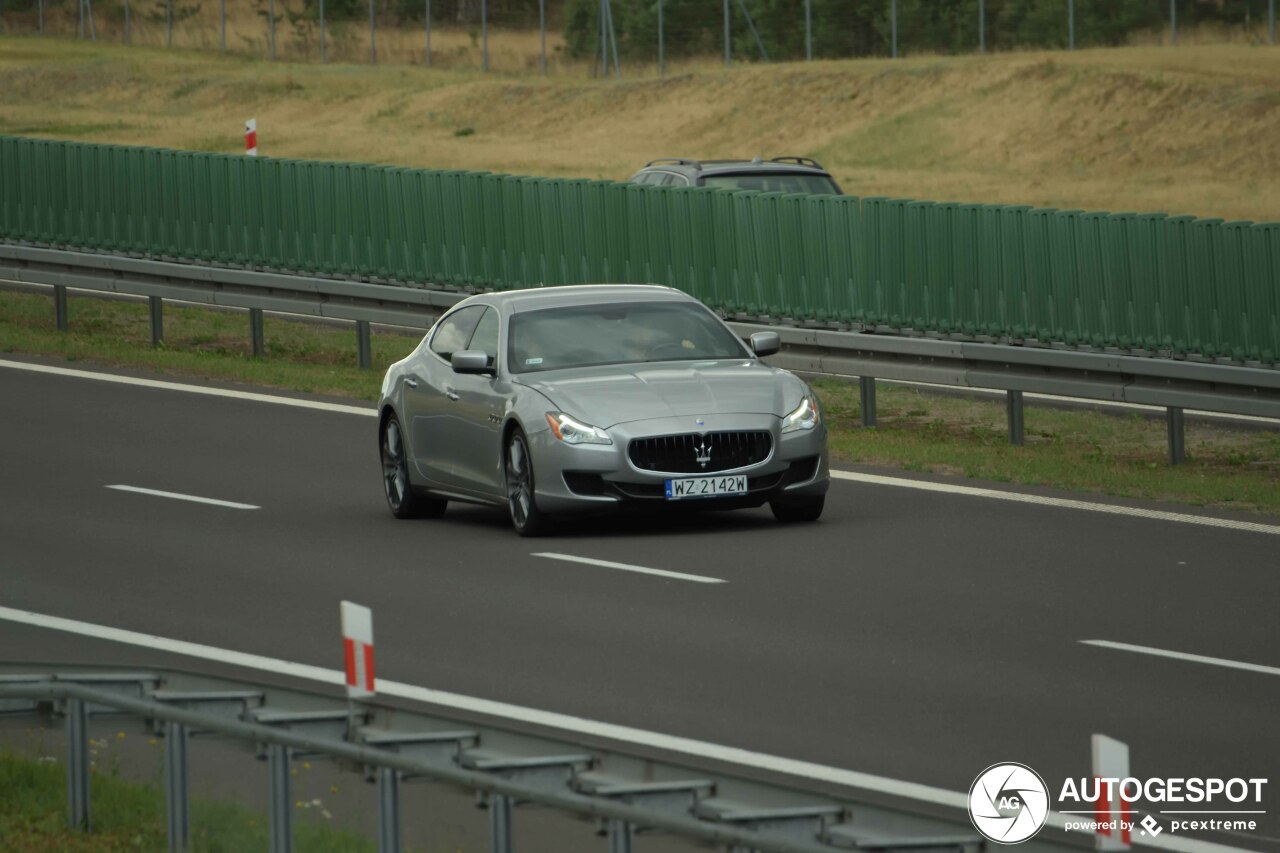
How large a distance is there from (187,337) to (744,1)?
50025 mm

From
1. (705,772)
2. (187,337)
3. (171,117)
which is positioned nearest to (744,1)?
(171,117)

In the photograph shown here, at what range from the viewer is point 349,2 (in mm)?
93375

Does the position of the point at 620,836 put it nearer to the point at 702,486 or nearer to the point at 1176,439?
the point at 702,486

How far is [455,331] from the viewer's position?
17359 millimetres

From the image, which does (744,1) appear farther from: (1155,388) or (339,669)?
(339,669)

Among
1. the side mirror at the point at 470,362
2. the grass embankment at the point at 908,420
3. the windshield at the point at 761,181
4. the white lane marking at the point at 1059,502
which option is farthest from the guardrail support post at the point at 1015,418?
the windshield at the point at 761,181

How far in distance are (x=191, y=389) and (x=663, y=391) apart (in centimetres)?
951

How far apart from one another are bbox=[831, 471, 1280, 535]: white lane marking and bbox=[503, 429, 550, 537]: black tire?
10.9 ft

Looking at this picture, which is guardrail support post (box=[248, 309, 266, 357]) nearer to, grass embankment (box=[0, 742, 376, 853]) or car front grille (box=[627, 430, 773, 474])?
car front grille (box=[627, 430, 773, 474])

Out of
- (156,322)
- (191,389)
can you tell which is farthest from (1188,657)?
(156,322)

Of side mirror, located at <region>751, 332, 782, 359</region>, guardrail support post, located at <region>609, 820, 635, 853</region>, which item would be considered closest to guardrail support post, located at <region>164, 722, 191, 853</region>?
guardrail support post, located at <region>609, 820, 635, 853</region>

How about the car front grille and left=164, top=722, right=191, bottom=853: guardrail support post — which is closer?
left=164, top=722, right=191, bottom=853: guardrail support post

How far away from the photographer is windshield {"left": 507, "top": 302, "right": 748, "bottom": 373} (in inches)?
642

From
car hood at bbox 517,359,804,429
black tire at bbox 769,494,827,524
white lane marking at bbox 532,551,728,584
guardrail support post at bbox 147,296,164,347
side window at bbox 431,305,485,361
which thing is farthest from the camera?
guardrail support post at bbox 147,296,164,347
